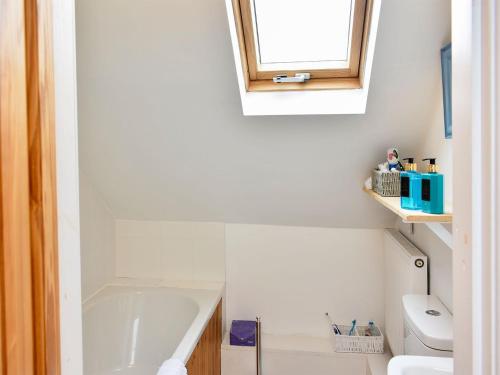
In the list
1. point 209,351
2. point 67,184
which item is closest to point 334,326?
point 209,351

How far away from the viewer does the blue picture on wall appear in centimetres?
162

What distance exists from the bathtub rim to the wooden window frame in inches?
49.7

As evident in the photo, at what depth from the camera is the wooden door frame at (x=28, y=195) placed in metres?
0.48

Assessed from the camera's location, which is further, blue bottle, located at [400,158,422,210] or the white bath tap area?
the white bath tap area

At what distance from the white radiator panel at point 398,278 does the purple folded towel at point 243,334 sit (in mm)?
831

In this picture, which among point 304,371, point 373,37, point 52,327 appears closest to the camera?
point 52,327

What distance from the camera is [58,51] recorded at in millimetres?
589

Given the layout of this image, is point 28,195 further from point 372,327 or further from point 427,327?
point 372,327

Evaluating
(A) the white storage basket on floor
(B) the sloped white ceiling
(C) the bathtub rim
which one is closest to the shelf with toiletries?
(B) the sloped white ceiling

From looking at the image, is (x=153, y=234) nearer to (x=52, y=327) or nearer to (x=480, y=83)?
(x=52, y=327)

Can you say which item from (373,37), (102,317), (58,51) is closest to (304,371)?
(102,317)

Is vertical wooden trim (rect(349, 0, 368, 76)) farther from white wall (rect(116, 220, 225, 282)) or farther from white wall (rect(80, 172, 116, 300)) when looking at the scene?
white wall (rect(80, 172, 116, 300))

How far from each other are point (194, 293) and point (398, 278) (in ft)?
4.07

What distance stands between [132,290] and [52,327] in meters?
2.21
